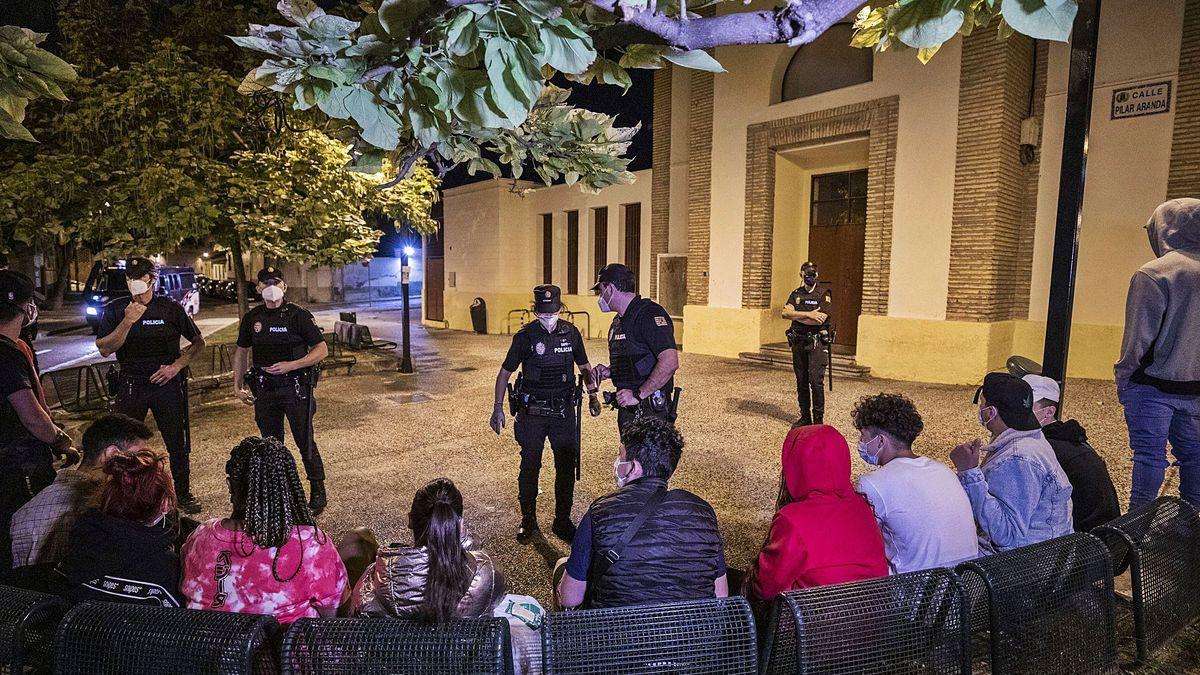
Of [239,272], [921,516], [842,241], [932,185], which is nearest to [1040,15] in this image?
[921,516]

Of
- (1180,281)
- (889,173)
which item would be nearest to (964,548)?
(1180,281)

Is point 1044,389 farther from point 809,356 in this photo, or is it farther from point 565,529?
point 809,356

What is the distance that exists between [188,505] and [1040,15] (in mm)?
5910

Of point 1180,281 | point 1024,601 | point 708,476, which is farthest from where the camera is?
point 708,476

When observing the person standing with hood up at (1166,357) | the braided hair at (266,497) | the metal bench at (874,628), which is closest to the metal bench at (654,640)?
the metal bench at (874,628)

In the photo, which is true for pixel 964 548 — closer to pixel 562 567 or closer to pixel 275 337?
pixel 562 567

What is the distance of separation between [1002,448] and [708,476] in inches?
125

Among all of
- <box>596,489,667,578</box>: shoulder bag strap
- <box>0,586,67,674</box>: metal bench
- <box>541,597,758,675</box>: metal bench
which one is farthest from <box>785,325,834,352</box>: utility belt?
<box>0,586,67,674</box>: metal bench

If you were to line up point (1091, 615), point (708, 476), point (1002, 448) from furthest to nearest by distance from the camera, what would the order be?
point (708, 476)
point (1002, 448)
point (1091, 615)

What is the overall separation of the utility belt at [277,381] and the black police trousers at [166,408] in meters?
0.59

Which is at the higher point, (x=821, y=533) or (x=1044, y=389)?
(x=1044, y=389)

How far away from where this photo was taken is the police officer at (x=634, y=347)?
4.43m

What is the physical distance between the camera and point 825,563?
2258 millimetres

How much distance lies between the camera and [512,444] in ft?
22.9
